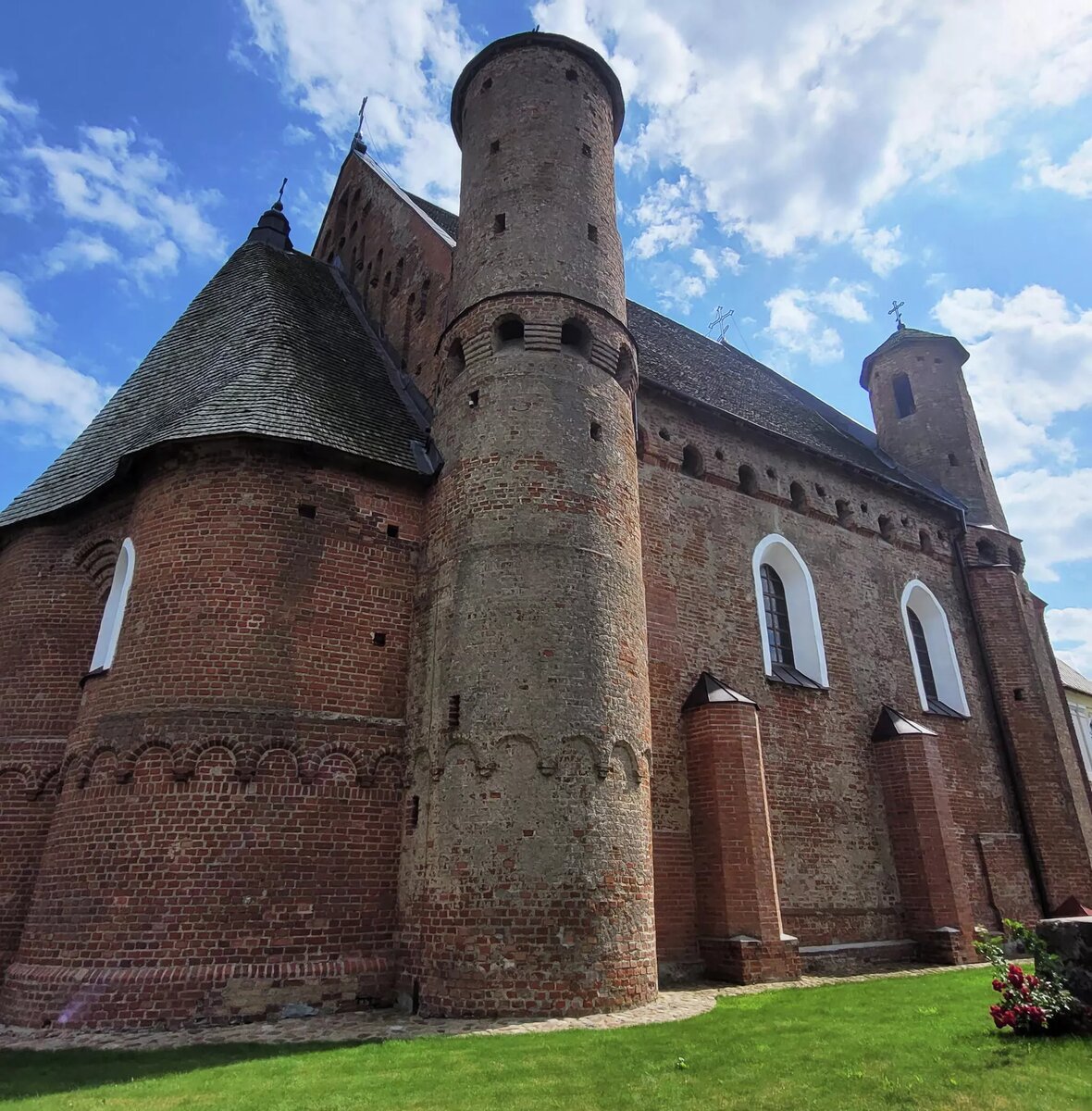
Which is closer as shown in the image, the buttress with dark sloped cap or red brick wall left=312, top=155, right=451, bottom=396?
the buttress with dark sloped cap

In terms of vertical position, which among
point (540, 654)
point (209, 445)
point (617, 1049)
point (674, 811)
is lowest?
point (617, 1049)

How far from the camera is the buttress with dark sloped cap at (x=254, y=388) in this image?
13.1 meters

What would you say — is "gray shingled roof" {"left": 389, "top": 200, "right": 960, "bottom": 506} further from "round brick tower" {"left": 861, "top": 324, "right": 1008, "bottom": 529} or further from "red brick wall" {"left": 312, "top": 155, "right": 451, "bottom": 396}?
"red brick wall" {"left": 312, "top": 155, "right": 451, "bottom": 396}

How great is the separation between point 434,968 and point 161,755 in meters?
4.40

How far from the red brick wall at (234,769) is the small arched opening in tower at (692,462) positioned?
671 cm

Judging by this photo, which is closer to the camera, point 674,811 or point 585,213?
point 674,811

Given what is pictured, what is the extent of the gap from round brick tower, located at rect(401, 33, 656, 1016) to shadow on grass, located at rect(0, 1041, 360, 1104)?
241 centimetres

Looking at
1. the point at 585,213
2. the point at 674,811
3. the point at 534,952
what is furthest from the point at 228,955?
the point at 585,213

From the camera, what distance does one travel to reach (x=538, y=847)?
10453mm

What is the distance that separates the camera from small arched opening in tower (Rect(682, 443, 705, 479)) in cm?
1686

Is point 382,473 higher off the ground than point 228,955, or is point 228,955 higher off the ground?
point 382,473

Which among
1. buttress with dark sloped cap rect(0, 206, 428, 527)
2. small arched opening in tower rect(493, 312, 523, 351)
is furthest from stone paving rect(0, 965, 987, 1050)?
small arched opening in tower rect(493, 312, 523, 351)

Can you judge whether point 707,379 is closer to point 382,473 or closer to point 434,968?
point 382,473

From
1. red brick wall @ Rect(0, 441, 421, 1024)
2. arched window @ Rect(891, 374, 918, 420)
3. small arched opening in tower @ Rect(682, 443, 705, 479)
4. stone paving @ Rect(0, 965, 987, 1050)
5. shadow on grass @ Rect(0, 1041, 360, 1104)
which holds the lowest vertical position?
shadow on grass @ Rect(0, 1041, 360, 1104)
